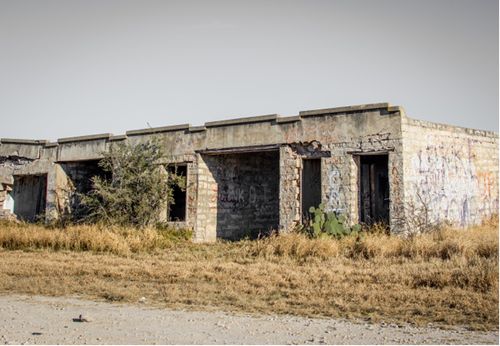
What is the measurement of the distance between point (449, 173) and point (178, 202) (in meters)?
8.23

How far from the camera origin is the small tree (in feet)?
47.5

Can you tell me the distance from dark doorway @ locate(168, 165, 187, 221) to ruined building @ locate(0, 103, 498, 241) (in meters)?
0.03

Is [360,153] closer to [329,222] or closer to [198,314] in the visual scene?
[329,222]

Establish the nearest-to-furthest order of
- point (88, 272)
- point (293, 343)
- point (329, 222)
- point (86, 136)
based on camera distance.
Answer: point (293, 343) < point (88, 272) < point (329, 222) < point (86, 136)

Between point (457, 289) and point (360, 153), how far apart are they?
637 cm

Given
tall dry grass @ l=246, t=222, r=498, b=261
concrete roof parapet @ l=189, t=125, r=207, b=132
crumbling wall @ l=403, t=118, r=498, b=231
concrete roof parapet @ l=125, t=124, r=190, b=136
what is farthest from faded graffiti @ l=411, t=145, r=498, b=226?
concrete roof parapet @ l=125, t=124, r=190, b=136

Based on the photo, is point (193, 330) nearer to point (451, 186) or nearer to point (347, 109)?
point (347, 109)

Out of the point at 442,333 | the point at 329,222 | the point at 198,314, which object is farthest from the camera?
the point at 329,222

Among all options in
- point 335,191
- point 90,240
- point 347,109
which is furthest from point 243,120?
point 90,240

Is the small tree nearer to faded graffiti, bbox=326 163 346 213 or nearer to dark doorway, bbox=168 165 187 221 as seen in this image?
dark doorway, bbox=168 165 187 221

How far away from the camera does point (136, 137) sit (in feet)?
52.3

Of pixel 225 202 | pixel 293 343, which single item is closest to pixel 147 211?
pixel 225 202

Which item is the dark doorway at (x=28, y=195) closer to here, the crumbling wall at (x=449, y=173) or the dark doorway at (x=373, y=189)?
the dark doorway at (x=373, y=189)

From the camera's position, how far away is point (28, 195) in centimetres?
1917
